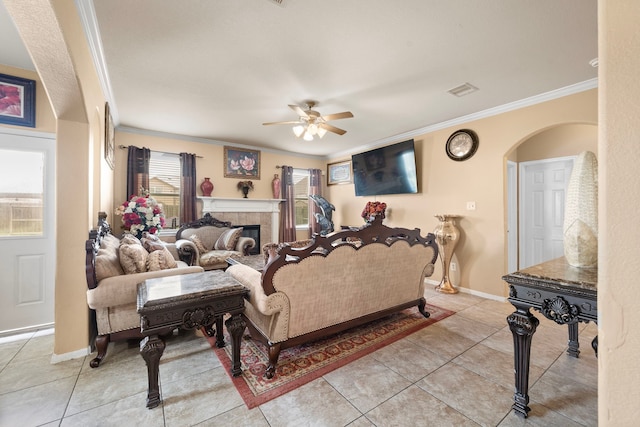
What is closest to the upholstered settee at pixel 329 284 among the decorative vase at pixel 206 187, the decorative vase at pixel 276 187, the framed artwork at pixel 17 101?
the framed artwork at pixel 17 101

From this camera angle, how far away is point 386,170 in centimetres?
487

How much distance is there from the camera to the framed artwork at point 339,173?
594cm

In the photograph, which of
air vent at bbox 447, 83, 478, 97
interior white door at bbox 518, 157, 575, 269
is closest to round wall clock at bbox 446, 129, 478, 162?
air vent at bbox 447, 83, 478, 97

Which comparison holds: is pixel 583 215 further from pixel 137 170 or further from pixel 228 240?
pixel 137 170

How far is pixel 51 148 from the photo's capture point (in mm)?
2660

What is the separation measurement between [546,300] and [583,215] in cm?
54

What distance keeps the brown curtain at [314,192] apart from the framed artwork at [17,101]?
14.7 feet

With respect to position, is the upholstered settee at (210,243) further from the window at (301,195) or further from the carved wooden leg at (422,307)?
the carved wooden leg at (422,307)

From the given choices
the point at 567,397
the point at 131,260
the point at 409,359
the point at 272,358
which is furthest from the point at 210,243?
the point at 567,397

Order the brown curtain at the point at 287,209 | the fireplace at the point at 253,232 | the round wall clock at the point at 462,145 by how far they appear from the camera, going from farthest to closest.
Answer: the brown curtain at the point at 287,209
the fireplace at the point at 253,232
the round wall clock at the point at 462,145

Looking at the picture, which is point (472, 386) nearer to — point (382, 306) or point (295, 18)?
point (382, 306)

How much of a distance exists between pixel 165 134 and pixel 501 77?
16.1 feet

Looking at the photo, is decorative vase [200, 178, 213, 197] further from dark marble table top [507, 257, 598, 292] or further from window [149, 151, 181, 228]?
dark marble table top [507, 257, 598, 292]

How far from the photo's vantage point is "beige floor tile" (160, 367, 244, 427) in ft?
4.90
